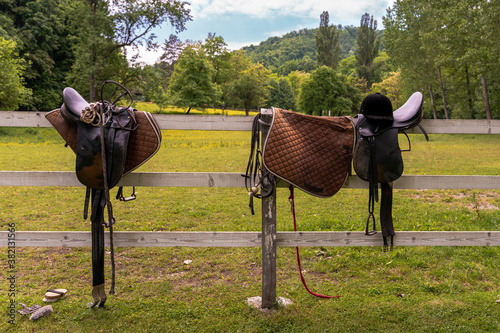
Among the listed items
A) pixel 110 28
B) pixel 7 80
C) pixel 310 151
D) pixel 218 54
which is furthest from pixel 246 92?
pixel 310 151

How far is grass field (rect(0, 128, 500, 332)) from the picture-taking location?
2486 millimetres

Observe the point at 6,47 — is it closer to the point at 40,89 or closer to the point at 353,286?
the point at 40,89

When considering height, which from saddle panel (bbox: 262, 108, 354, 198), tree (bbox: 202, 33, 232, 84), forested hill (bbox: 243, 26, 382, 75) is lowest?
saddle panel (bbox: 262, 108, 354, 198)

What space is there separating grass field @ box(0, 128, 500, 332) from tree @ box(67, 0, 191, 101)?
21928mm

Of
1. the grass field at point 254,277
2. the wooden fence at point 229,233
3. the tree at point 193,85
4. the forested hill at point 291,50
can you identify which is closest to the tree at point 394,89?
the tree at point 193,85

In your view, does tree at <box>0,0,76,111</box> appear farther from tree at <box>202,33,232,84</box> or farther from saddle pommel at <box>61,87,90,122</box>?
tree at <box>202,33,232,84</box>

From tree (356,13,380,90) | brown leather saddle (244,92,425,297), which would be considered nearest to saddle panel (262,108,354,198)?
brown leather saddle (244,92,425,297)

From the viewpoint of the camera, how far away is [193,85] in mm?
43375

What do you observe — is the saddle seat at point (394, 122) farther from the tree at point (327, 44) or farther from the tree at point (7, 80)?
the tree at point (327, 44)

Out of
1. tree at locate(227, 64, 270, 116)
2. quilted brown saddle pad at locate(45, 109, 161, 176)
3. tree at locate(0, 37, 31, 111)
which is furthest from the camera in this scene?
tree at locate(227, 64, 270, 116)

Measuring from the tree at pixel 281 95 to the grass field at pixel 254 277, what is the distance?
2384 inches

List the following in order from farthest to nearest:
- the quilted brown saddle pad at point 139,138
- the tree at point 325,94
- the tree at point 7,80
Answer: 1. the tree at point 325,94
2. the tree at point 7,80
3. the quilted brown saddle pad at point 139,138

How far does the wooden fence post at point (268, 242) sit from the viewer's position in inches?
94.6

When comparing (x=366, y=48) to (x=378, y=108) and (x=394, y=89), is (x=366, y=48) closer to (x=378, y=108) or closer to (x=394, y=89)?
(x=394, y=89)
